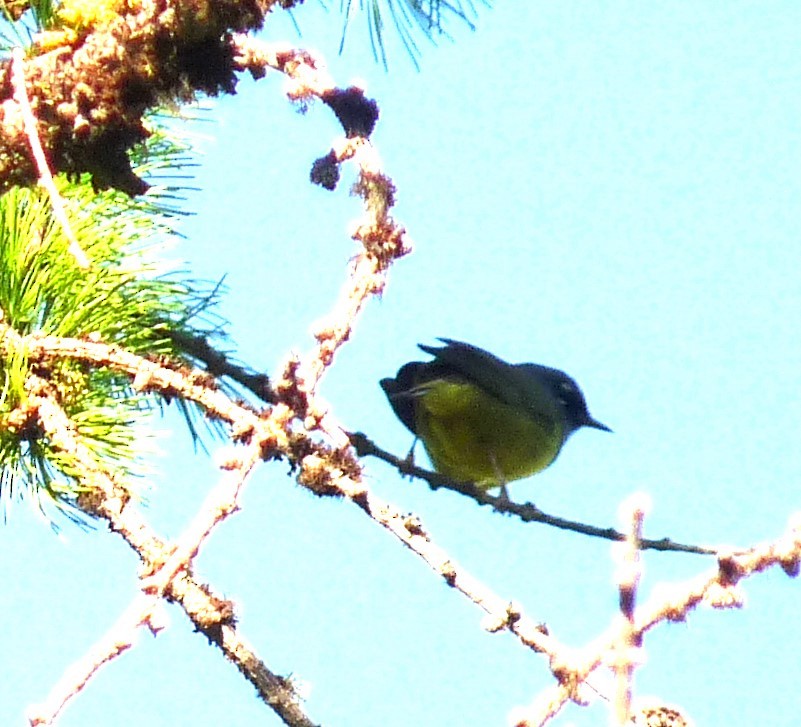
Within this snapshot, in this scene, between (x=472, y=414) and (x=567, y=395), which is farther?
(x=567, y=395)

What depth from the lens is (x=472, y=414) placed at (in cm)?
506

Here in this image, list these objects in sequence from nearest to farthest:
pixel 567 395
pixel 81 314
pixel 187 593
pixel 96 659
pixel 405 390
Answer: pixel 96 659
pixel 187 593
pixel 81 314
pixel 405 390
pixel 567 395

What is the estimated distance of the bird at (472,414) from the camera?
16.4 ft

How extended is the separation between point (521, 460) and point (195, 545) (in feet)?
11.5

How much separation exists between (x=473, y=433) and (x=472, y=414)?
83 millimetres

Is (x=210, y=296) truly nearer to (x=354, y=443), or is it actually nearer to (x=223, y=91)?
(x=354, y=443)

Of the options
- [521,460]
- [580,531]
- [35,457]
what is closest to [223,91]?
[35,457]

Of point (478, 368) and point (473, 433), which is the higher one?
point (478, 368)

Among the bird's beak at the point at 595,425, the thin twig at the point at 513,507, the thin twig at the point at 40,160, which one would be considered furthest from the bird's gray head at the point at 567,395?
the thin twig at the point at 40,160

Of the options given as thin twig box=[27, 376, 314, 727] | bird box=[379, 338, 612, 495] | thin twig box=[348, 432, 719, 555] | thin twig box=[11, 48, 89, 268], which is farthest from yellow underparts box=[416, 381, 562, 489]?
thin twig box=[11, 48, 89, 268]

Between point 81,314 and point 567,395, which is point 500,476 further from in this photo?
point 81,314

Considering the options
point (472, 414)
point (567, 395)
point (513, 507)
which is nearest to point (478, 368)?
point (472, 414)

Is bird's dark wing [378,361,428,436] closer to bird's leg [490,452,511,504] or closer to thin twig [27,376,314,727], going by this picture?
bird's leg [490,452,511,504]

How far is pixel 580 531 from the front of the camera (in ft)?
9.36
